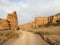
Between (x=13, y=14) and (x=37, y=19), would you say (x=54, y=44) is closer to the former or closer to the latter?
(x=13, y=14)

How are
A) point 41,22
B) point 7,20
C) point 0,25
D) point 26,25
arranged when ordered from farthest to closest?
point 26,25
point 41,22
point 7,20
point 0,25

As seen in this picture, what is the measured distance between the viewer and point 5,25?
58531 millimetres

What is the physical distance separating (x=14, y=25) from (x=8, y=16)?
492 centimetres

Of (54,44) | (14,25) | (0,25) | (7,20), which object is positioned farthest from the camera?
(14,25)

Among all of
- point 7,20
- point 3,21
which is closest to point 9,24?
point 7,20

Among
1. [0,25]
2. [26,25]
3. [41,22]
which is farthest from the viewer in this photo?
[26,25]

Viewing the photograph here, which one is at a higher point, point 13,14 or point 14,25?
point 13,14

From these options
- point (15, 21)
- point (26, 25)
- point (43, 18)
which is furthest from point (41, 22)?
point (15, 21)

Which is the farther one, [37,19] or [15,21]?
[37,19]

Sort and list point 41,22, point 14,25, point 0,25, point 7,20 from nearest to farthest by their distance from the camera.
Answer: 1. point 0,25
2. point 7,20
3. point 14,25
4. point 41,22

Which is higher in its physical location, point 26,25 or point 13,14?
point 13,14

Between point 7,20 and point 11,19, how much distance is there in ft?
12.3

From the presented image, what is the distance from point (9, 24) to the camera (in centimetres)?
6397

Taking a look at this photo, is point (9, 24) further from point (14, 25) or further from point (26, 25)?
point (26, 25)
